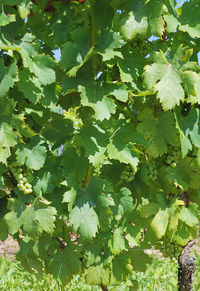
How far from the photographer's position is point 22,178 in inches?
65.4

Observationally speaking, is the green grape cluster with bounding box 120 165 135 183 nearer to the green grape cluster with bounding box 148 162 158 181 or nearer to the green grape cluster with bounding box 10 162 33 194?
the green grape cluster with bounding box 148 162 158 181

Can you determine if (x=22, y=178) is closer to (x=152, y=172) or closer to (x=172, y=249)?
(x=152, y=172)

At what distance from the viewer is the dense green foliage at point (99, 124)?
1.52m

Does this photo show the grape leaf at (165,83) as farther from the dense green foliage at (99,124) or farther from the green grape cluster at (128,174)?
the green grape cluster at (128,174)

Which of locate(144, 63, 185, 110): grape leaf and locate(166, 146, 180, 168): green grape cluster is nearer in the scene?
locate(144, 63, 185, 110): grape leaf

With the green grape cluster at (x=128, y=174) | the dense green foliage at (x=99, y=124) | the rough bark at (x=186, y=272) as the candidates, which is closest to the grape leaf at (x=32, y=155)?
the dense green foliage at (x=99, y=124)

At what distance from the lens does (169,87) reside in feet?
4.92

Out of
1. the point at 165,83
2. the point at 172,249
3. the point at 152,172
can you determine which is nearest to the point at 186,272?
the point at 172,249

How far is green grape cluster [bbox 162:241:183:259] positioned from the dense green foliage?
13 cm

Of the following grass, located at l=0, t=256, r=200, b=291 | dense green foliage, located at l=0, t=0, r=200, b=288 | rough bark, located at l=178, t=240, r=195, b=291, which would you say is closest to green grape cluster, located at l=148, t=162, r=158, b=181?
dense green foliage, located at l=0, t=0, r=200, b=288

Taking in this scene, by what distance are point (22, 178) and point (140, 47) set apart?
28.2 inches

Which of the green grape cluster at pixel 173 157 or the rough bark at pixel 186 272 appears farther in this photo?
the rough bark at pixel 186 272

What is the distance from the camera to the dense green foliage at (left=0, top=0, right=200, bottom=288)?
1519 mm

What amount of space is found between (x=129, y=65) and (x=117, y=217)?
0.66 m
